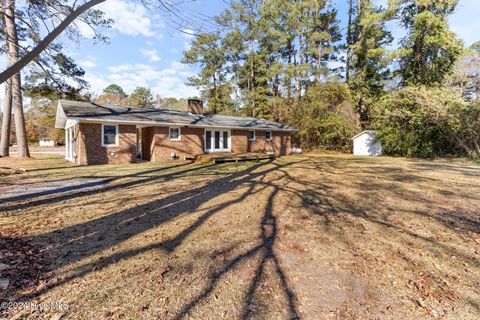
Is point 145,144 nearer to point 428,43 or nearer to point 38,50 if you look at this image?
point 38,50

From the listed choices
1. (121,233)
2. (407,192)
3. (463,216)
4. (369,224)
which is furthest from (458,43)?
(121,233)

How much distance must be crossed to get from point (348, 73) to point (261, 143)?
51.8ft

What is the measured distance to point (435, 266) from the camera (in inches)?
129

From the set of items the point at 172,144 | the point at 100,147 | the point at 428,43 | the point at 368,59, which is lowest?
the point at 100,147

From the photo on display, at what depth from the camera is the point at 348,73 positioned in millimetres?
28219

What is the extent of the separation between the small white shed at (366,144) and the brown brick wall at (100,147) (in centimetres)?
2058

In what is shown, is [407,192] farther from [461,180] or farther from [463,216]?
[461,180]

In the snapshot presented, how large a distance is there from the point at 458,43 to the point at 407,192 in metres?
21.1

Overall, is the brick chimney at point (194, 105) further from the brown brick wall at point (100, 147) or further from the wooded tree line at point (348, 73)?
the brown brick wall at point (100, 147)

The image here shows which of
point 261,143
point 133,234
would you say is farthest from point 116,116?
point 261,143

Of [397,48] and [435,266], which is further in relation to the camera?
[397,48]

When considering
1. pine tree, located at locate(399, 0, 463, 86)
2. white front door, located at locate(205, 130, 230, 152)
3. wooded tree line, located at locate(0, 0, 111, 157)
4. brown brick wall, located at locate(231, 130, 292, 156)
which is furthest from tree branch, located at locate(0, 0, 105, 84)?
pine tree, located at locate(399, 0, 463, 86)

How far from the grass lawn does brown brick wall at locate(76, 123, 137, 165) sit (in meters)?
6.66

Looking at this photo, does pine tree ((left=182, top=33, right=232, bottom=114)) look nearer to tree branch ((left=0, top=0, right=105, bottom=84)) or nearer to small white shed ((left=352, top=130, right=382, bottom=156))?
small white shed ((left=352, top=130, right=382, bottom=156))
